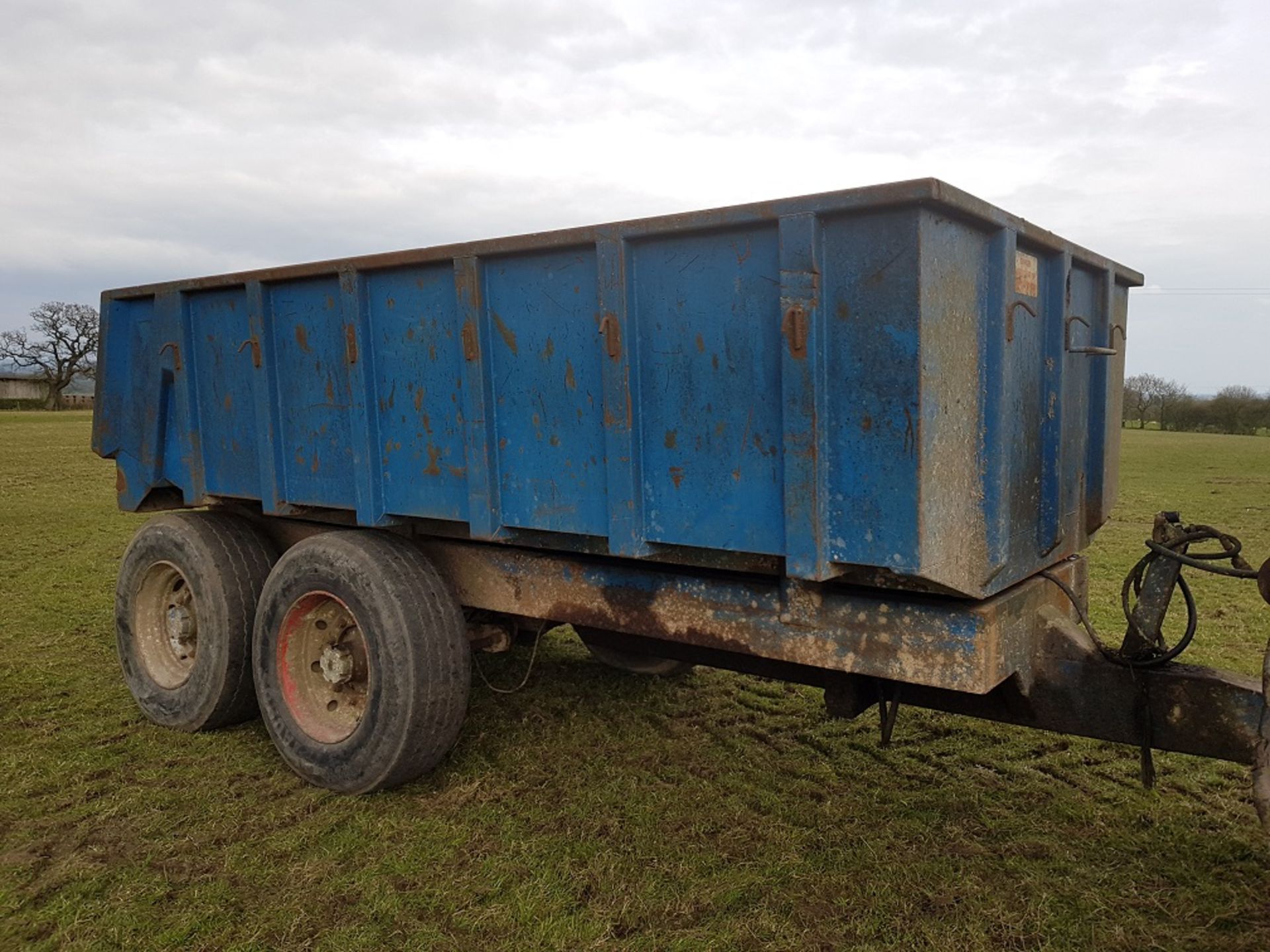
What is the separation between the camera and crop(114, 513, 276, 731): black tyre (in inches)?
171

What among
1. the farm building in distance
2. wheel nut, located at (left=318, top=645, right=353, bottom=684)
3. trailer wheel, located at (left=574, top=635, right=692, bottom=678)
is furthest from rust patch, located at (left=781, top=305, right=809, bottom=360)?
the farm building in distance

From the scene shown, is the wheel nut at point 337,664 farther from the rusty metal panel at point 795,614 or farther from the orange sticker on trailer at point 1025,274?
the orange sticker on trailer at point 1025,274

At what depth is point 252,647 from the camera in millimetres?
4066

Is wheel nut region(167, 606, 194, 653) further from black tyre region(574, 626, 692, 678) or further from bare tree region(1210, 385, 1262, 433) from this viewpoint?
bare tree region(1210, 385, 1262, 433)

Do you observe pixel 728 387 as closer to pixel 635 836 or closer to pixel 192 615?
pixel 635 836

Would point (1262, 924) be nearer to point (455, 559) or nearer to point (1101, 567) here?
point (455, 559)

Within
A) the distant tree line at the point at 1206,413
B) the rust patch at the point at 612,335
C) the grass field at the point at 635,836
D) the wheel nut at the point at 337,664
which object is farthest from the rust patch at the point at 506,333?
the distant tree line at the point at 1206,413

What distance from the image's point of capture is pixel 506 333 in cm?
329

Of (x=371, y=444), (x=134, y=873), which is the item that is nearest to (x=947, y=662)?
(x=371, y=444)

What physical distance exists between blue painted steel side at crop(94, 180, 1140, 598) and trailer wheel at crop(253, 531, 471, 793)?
24 cm

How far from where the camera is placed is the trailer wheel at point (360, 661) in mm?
3564

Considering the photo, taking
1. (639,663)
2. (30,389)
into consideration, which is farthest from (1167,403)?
(30,389)

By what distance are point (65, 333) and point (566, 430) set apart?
69.4 metres

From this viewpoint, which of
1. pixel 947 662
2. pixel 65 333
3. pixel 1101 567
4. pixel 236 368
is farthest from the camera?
pixel 65 333
